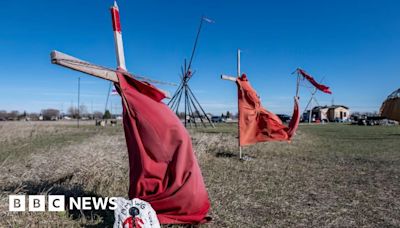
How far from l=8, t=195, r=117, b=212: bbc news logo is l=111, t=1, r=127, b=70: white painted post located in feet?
6.37

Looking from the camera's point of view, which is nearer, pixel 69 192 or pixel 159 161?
pixel 159 161

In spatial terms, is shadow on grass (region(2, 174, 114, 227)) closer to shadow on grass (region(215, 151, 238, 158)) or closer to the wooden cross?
the wooden cross

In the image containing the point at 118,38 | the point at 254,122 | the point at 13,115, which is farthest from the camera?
the point at 13,115

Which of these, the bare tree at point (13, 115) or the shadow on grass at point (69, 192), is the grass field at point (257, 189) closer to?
the shadow on grass at point (69, 192)

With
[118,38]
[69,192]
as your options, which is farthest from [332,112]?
[118,38]

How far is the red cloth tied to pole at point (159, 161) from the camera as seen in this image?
169 inches

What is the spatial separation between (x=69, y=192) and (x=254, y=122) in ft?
23.2

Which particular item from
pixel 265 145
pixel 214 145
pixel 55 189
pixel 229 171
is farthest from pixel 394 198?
pixel 265 145

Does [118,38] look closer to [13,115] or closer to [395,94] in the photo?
[395,94]

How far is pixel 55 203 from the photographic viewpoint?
4.89 metres

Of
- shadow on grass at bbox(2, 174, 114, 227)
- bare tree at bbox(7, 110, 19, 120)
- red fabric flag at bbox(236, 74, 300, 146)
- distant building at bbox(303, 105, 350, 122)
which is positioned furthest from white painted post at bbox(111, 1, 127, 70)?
bare tree at bbox(7, 110, 19, 120)

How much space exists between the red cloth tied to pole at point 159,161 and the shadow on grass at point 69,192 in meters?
0.73

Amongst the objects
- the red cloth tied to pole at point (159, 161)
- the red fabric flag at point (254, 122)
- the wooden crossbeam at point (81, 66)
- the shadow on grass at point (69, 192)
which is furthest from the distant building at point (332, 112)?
the wooden crossbeam at point (81, 66)

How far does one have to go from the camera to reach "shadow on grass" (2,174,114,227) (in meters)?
4.67
